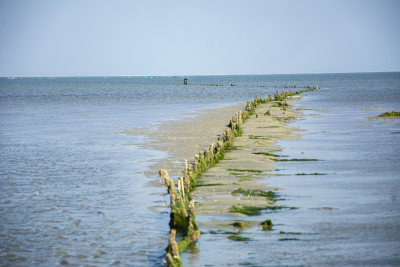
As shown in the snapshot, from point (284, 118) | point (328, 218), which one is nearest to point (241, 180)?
point (328, 218)

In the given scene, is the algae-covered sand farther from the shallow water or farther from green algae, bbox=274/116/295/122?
green algae, bbox=274/116/295/122

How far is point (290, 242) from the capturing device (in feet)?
36.2

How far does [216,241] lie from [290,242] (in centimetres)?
147

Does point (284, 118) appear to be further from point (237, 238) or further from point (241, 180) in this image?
point (237, 238)

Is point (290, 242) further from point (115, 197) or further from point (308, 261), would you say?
point (115, 197)

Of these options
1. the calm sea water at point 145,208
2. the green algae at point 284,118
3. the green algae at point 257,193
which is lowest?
the calm sea water at point 145,208

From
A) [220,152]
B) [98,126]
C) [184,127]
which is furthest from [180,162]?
[98,126]

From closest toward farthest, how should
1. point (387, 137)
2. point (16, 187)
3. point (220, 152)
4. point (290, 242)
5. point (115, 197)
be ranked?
point (290, 242) < point (115, 197) < point (16, 187) < point (220, 152) < point (387, 137)

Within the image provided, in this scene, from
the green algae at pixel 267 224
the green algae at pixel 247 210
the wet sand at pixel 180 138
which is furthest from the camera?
the wet sand at pixel 180 138

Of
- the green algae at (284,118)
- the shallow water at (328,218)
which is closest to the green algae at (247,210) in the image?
the shallow water at (328,218)

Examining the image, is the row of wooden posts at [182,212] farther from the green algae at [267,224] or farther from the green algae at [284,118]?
the green algae at [284,118]

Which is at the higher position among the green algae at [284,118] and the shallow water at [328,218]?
the green algae at [284,118]

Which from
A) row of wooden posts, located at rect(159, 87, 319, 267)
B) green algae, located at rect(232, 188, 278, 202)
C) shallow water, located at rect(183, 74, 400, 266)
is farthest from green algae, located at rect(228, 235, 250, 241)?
green algae, located at rect(232, 188, 278, 202)

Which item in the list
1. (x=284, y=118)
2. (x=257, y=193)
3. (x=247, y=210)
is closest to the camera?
(x=247, y=210)
